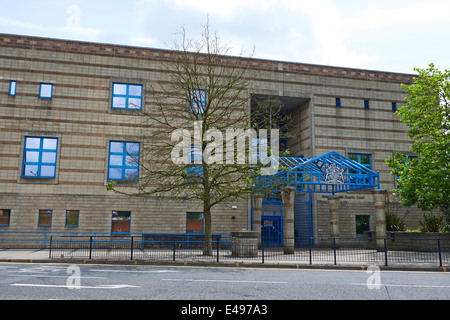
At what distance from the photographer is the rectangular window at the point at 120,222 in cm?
2361

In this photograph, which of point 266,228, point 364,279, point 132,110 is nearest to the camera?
point 364,279

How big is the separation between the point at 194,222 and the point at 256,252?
27.8ft

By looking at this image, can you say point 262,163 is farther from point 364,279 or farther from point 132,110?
point 132,110

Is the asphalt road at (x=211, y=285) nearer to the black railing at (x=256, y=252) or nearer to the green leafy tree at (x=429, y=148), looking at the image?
the black railing at (x=256, y=252)

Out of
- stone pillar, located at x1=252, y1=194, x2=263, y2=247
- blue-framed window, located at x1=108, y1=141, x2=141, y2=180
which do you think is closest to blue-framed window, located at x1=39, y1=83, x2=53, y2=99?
blue-framed window, located at x1=108, y1=141, x2=141, y2=180

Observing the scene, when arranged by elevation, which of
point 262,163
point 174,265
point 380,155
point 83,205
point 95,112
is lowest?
point 174,265

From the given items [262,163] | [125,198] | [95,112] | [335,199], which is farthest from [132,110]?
[335,199]

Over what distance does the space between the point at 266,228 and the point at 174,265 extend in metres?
14.7

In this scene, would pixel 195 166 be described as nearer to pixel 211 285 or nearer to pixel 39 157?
pixel 211 285

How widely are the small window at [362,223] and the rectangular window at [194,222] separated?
11950 mm

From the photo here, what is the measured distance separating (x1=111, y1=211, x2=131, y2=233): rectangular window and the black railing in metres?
0.78

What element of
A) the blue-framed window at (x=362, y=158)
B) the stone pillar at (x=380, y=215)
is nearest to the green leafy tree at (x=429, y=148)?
the stone pillar at (x=380, y=215)

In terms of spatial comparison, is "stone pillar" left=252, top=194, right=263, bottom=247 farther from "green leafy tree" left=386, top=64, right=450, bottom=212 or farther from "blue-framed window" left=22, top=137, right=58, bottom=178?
"blue-framed window" left=22, top=137, right=58, bottom=178
